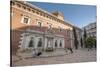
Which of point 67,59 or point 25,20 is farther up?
point 25,20

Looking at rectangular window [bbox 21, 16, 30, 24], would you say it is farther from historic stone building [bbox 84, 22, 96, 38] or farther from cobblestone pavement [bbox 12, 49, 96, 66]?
historic stone building [bbox 84, 22, 96, 38]

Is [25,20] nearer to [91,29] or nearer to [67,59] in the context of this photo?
[67,59]

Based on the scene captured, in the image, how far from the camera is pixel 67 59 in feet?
8.28

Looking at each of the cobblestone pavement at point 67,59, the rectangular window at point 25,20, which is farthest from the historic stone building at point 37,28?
the cobblestone pavement at point 67,59

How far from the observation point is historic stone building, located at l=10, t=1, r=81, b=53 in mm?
2219

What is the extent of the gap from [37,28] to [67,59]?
61 cm

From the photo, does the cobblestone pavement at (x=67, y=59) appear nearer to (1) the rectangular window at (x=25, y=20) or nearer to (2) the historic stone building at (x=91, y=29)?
(2) the historic stone building at (x=91, y=29)

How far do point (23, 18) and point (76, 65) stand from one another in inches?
39.2

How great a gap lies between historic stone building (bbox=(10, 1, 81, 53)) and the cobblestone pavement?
0.15 m

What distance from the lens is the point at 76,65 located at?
2.57 metres

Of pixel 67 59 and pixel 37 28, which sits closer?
pixel 37 28

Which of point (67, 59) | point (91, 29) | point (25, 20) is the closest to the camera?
point (25, 20)

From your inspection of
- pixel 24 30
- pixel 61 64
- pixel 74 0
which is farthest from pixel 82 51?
pixel 24 30

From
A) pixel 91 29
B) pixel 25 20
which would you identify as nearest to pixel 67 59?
pixel 91 29
